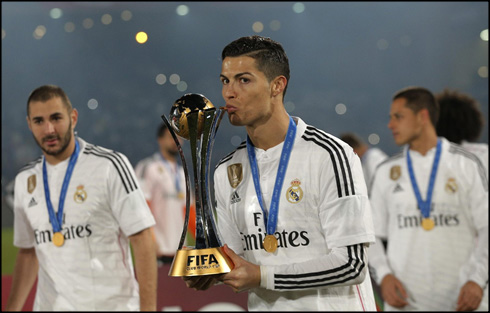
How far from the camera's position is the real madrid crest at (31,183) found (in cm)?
285

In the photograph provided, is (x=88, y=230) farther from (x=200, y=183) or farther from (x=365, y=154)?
(x=365, y=154)

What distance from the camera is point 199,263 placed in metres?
1.51

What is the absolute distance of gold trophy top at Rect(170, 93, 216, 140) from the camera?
4.90ft

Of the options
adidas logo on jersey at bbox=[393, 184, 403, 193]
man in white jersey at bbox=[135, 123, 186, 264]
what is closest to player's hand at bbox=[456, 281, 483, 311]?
adidas logo on jersey at bbox=[393, 184, 403, 193]

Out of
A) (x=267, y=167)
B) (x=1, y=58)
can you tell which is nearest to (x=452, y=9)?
(x=1, y=58)

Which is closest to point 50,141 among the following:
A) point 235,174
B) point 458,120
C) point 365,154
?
point 235,174

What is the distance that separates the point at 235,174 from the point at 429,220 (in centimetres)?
219

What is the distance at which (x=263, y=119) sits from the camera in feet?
5.83

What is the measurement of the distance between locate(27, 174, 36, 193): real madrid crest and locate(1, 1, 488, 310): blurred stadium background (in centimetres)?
21

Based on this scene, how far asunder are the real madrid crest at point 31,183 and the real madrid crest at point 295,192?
145cm

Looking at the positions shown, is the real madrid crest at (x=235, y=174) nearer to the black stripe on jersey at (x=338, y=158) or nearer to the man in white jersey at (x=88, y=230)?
the black stripe on jersey at (x=338, y=158)

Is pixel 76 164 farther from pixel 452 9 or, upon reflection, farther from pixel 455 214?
pixel 452 9

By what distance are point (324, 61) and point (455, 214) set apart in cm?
434

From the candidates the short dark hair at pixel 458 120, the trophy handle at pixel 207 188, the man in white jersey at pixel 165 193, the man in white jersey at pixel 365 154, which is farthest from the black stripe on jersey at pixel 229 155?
the man in white jersey at pixel 165 193
